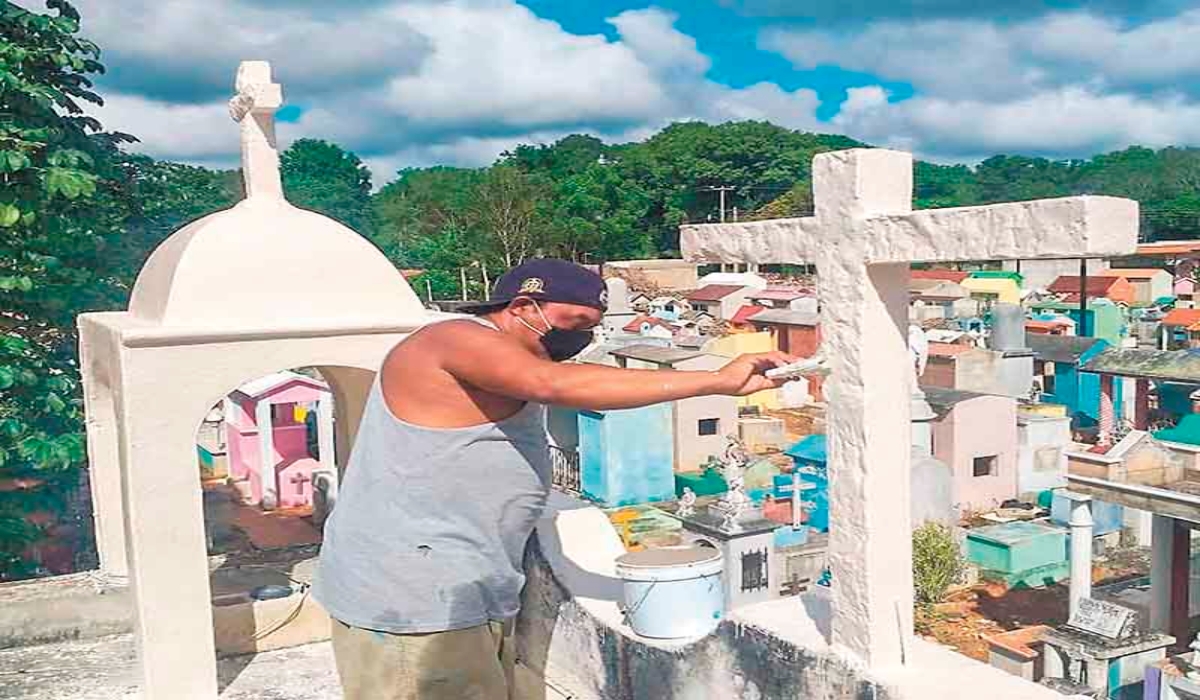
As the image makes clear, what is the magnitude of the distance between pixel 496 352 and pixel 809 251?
119 centimetres

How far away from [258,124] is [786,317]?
21249mm

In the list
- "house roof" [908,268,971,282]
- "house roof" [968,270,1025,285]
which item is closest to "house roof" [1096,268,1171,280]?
"house roof" [968,270,1025,285]

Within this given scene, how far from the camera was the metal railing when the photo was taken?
1820 cm

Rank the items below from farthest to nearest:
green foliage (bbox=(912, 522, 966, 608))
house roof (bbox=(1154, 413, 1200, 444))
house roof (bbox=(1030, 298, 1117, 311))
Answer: house roof (bbox=(1030, 298, 1117, 311)), house roof (bbox=(1154, 413, 1200, 444)), green foliage (bbox=(912, 522, 966, 608))

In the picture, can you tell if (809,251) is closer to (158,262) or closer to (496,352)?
(496,352)

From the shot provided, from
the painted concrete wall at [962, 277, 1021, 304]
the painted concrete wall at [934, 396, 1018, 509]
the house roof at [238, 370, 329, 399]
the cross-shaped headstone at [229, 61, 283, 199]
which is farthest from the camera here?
the painted concrete wall at [962, 277, 1021, 304]

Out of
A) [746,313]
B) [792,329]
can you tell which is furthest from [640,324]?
[792,329]

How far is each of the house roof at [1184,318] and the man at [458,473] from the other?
25678 mm

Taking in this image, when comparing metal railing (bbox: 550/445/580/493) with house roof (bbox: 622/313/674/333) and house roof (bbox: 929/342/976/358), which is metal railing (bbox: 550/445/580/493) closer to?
house roof (bbox: 929/342/976/358)

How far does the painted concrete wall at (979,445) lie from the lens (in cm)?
1678

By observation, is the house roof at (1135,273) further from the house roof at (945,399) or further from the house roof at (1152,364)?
the house roof at (1152,364)

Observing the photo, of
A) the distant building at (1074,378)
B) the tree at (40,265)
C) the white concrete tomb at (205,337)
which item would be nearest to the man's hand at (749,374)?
the white concrete tomb at (205,337)

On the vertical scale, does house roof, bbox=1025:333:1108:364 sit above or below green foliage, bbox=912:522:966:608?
above

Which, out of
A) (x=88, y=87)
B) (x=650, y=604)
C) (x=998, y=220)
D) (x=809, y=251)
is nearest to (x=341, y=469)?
(x=650, y=604)
